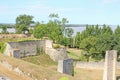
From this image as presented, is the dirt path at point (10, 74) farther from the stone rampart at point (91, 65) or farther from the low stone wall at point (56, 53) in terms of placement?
the low stone wall at point (56, 53)

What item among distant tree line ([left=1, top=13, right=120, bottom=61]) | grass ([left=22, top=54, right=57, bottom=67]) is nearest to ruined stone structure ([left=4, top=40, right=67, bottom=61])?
grass ([left=22, top=54, right=57, bottom=67])

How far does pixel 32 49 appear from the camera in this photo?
3366 centimetres

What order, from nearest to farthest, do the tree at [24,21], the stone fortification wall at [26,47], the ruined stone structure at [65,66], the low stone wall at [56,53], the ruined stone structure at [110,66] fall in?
the ruined stone structure at [65,66] → the ruined stone structure at [110,66] → the stone fortification wall at [26,47] → the low stone wall at [56,53] → the tree at [24,21]

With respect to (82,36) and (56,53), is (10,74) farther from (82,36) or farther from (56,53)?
(82,36)

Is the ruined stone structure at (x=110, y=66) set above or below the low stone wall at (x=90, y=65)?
above

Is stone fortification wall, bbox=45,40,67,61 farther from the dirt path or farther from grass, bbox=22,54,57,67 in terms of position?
the dirt path

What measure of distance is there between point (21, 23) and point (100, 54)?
23513 millimetres

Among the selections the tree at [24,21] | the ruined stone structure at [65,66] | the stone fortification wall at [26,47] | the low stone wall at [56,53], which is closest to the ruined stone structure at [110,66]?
Answer: the ruined stone structure at [65,66]

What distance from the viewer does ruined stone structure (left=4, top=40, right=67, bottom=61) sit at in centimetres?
2941

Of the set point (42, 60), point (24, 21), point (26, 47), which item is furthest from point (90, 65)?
point (24, 21)

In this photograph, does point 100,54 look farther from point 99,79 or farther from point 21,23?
point 21,23

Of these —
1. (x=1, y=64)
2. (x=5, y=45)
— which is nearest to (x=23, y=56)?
(x=5, y=45)

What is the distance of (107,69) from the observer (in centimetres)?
2345

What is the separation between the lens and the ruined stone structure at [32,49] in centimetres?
2941
